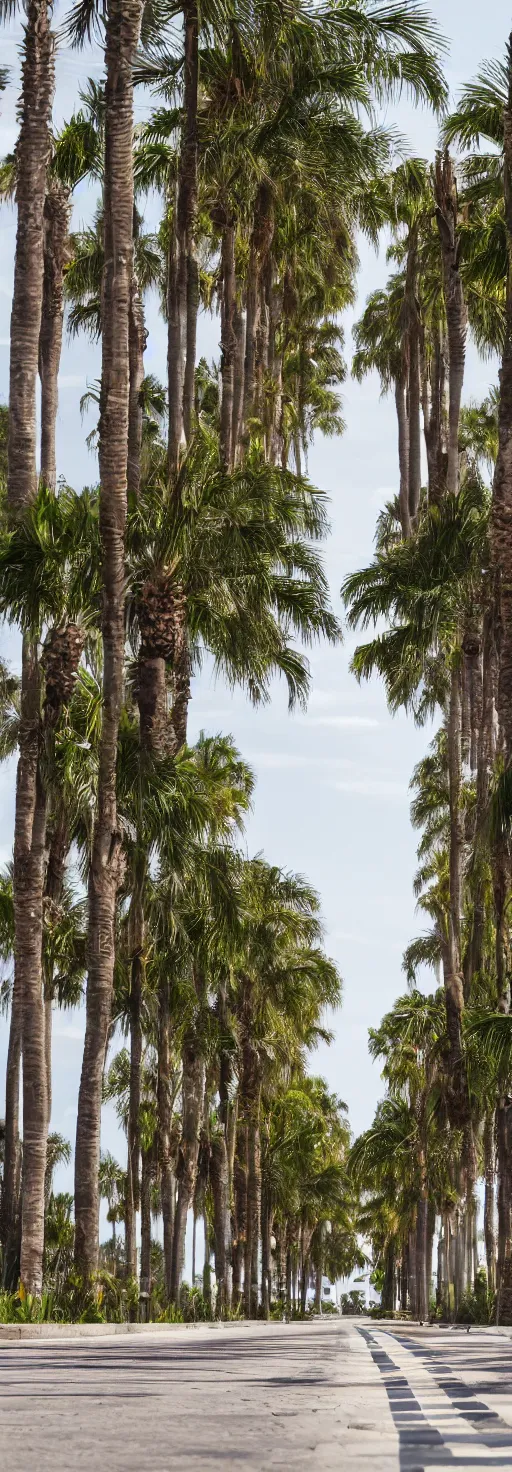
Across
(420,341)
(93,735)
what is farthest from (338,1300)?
(93,735)

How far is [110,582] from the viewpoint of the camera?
18172mm

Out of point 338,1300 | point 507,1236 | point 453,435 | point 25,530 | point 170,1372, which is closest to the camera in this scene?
point 170,1372

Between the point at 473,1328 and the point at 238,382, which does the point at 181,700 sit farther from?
the point at 473,1328

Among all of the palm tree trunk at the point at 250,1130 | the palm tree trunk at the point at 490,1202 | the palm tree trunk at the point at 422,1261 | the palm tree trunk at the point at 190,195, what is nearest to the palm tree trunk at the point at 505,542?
the palm tree trunk at the point at 190,195

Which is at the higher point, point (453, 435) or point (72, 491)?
point (453, 435)

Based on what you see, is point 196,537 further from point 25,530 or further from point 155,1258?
point 155,1258

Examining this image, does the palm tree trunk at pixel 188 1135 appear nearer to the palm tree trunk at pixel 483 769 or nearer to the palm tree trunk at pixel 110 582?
the palm tree trunk at pixel 483 769

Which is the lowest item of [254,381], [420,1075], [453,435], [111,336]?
[420,1075]

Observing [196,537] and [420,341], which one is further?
[420,341]

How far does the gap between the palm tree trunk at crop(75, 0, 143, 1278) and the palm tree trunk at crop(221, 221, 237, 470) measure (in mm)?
8364

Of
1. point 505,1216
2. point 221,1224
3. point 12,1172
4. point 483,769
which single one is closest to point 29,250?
point 12,1172

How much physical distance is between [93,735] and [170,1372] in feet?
40.1

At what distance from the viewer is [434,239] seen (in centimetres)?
3122

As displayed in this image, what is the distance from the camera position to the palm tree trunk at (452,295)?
2712cm
